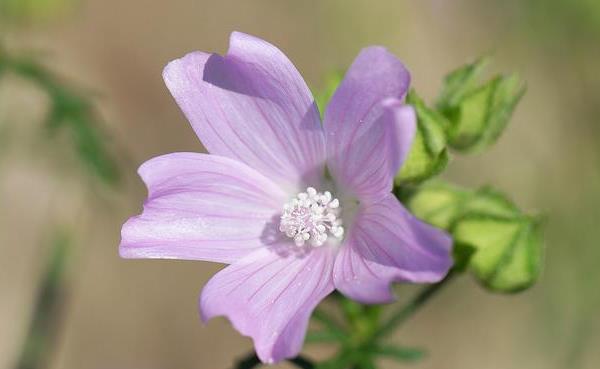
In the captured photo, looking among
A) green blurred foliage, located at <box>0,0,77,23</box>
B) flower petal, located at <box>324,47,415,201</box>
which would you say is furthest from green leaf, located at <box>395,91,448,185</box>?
green blurred foliage, located at <box>0,0,77,23</box>

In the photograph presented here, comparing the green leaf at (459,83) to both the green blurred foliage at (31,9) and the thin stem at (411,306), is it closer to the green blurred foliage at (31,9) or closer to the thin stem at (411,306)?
the thin stem at (411,306)

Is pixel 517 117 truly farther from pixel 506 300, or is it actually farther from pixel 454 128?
pixel 454 128

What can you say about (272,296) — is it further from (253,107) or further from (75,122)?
(75,122)

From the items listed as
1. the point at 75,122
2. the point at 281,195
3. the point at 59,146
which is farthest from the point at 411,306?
the point at 59,146

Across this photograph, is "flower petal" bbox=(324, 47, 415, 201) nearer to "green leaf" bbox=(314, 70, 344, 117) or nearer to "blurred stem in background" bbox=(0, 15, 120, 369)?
"green leaf" bbox=(314, 70, 344, 117)

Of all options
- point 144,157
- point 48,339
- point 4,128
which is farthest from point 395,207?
point 144,157

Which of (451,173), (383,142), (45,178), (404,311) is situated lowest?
(451,173)
